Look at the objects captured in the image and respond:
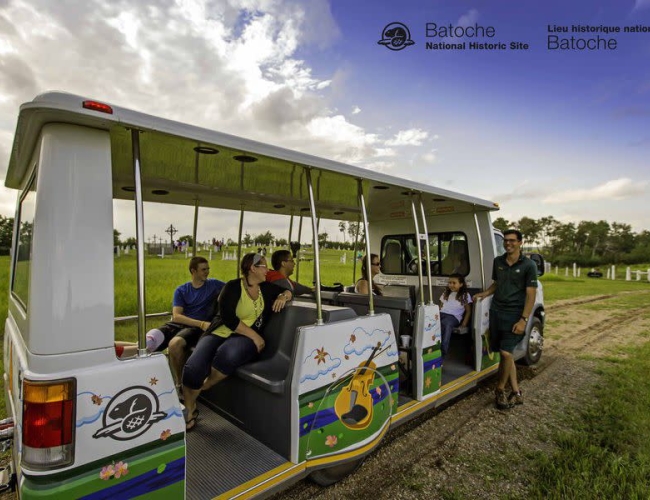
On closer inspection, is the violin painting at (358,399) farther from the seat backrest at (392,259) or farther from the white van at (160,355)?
the seat backrest at (392,259)

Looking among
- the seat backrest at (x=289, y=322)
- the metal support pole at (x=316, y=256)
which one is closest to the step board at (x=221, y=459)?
the seat backrest at (x=289, y=322)

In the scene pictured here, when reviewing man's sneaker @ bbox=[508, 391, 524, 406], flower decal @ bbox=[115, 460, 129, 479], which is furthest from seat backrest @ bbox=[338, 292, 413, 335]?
flower decal @ bbox=[115, 460, 129, 479]

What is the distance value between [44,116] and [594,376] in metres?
6.56

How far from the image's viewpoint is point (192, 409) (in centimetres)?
296

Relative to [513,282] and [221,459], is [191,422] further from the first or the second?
[513,282]

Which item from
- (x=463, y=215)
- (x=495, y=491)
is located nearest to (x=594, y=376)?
(x=463, y=215)

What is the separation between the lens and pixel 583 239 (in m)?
68.5

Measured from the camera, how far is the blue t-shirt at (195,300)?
13.0 feet

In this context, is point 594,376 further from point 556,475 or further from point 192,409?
point 192,409

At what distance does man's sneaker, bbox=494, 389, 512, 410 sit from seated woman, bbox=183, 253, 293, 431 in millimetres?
2721

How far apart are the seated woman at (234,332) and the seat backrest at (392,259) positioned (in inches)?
120

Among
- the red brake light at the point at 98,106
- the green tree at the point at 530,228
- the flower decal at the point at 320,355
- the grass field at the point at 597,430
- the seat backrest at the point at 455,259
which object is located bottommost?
the grass field at the point at 597,430

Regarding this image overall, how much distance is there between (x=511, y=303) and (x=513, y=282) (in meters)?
0.24

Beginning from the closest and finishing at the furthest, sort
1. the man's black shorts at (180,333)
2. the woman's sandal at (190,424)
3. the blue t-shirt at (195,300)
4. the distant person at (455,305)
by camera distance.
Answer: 1. the woman's sandal at (190,424)
2. the man's black shorts at (180,333)
3. the blue t-shirt at (195,300)
4. the distant person at (455,305)
